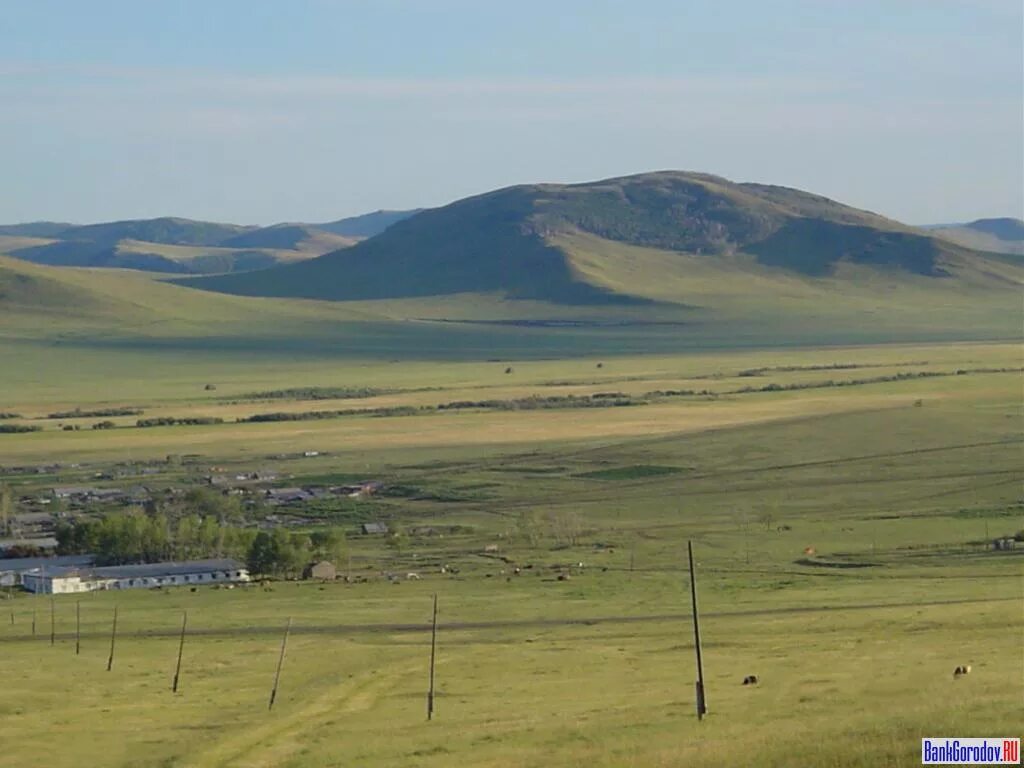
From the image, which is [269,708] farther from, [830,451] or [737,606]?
[830,451]

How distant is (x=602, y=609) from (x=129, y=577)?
19285 millimetres

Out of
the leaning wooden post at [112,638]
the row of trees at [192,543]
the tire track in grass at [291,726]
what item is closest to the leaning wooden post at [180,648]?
the leaning wooden post at [112,638]

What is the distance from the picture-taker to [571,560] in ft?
226

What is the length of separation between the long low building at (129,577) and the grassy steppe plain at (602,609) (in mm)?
2246

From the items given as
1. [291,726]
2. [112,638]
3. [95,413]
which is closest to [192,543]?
[112,638]

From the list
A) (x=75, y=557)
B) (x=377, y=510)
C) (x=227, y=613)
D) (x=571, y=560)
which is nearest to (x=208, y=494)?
(x=377, y=510)

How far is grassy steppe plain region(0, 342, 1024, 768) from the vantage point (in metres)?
32.4

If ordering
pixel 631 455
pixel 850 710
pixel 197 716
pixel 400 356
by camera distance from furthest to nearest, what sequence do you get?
pixel 400 356
pixel 631 455
pixel 197 716
pixel 850 710

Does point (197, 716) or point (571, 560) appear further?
point (571, 560)

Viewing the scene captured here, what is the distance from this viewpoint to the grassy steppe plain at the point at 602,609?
32438 millimetres

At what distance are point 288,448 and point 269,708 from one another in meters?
76.9

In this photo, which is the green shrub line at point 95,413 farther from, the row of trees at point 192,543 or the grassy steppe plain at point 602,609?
the row of trees at point 192,543

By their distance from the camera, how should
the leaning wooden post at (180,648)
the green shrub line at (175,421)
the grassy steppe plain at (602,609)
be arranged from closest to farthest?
the grassy steppe plain at (602,609), the leaning wooden post at (180,648), the green shrub line at (175,421)

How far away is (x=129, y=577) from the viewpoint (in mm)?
66125
